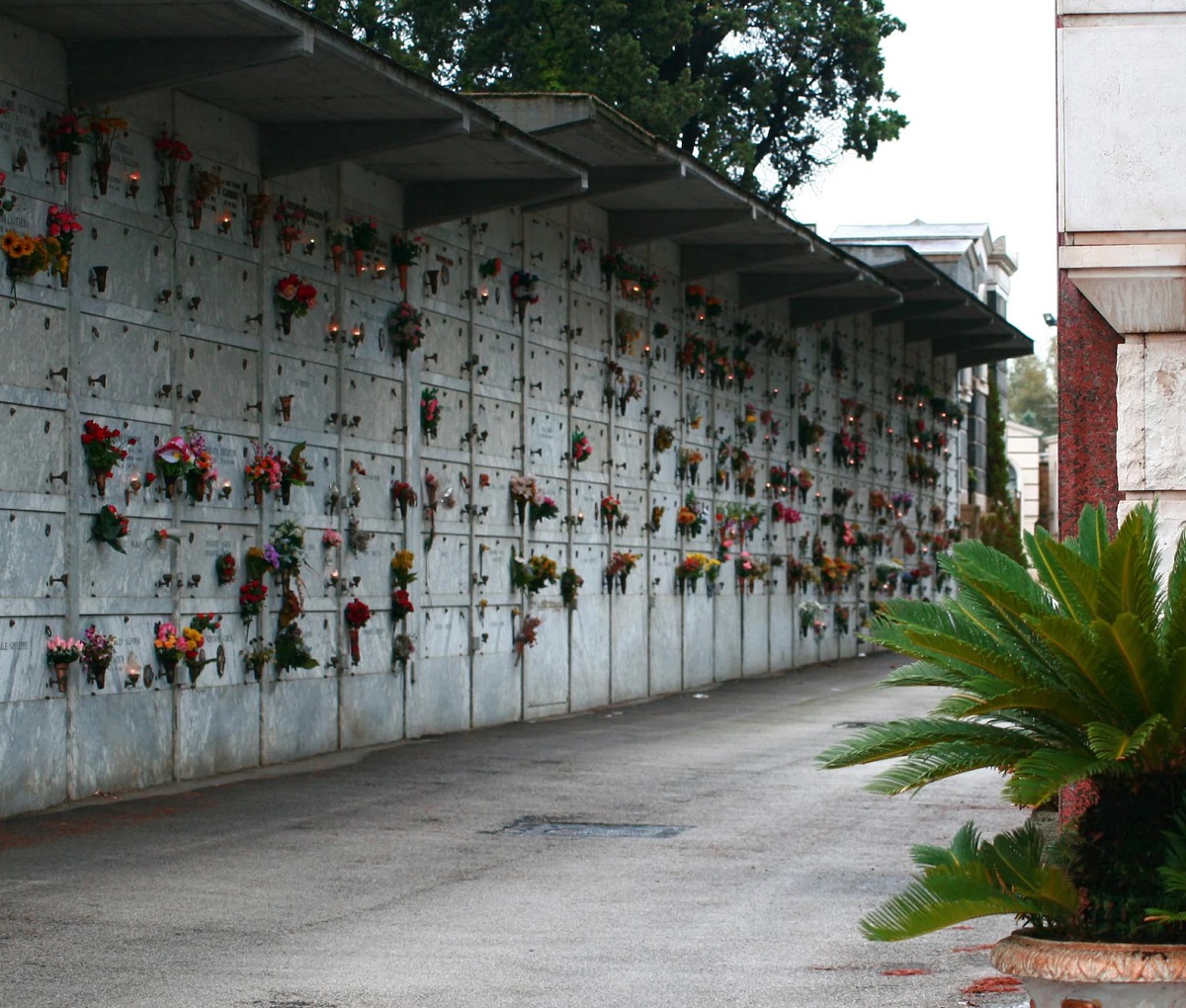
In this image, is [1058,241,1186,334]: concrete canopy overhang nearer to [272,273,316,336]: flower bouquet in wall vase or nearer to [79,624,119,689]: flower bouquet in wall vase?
[79,624,119,689]: flower bouquet in wall vase

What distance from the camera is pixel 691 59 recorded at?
3181 cm

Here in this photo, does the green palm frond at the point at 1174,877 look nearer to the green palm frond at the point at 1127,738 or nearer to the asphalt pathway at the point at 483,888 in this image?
the green palm frond at the point at 1127,738

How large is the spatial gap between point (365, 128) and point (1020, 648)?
9.96 meters

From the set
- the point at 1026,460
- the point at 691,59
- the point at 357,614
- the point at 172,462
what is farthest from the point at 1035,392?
the point at 172,462

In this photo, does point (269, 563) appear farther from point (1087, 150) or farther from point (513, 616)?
point (1087, 150)

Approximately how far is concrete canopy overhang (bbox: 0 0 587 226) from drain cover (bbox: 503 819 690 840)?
15.6ft

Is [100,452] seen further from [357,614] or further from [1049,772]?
[1049,772]

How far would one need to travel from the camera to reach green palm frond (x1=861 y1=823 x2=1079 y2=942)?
4297 mm

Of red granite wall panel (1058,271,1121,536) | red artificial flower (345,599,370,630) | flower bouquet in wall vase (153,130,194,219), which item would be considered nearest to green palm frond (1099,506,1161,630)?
red granite wall panel (1058,271,1121,536)

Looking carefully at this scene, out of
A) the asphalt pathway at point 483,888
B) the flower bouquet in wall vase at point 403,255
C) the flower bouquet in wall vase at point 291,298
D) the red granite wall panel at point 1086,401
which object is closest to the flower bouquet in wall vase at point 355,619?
the asphalt pathway at point 483,888

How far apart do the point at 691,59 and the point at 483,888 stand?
25042mm

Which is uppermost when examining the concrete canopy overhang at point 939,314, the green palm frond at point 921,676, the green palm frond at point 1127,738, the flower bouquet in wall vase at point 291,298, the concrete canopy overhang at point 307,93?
the concrete canopy overhang at point 939,314

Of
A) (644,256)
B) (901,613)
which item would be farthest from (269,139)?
(901,613)

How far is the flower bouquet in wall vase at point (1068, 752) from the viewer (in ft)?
13.5
